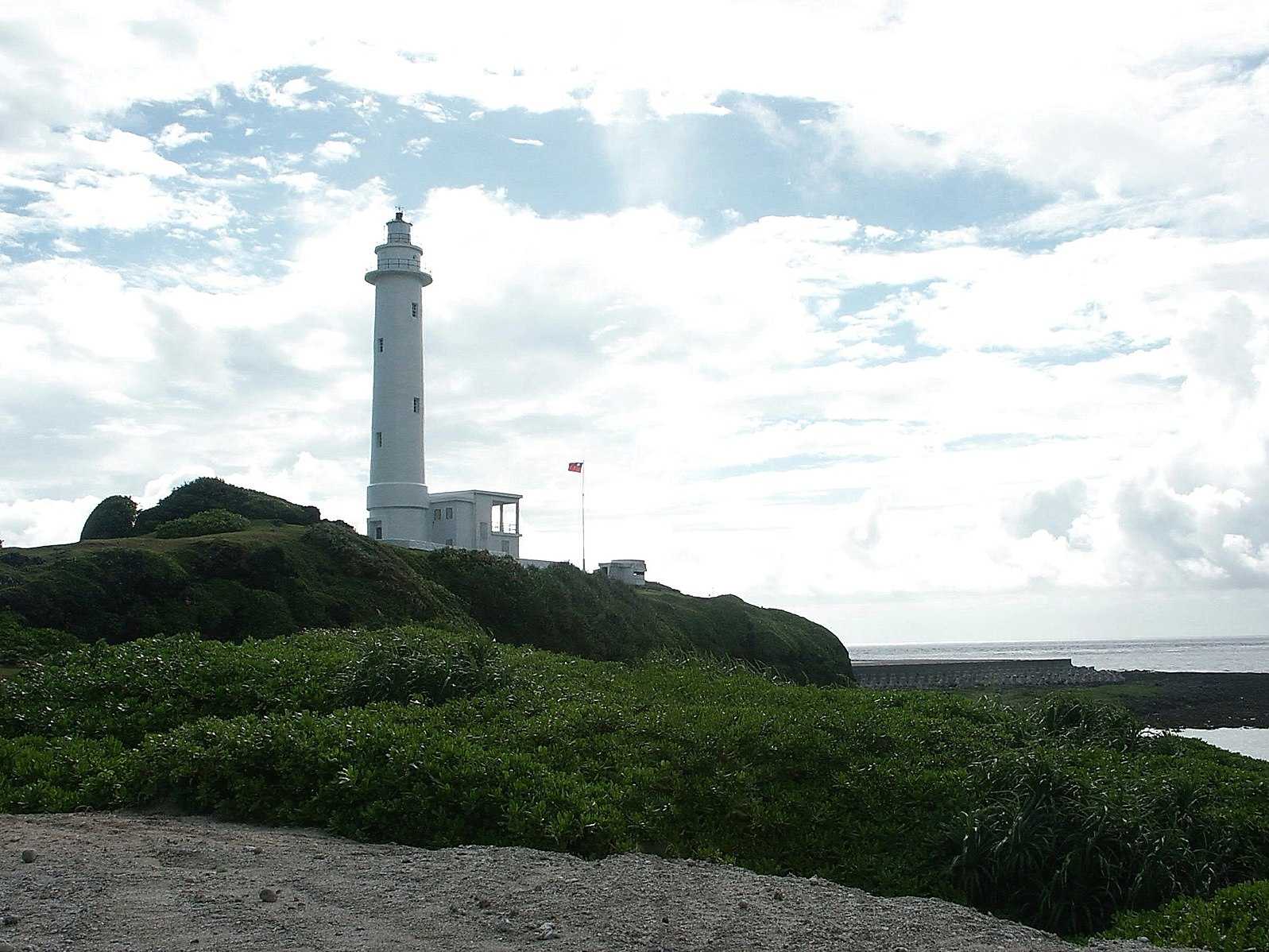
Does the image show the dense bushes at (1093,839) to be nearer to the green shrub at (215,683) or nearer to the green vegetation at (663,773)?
the green vegetation at (663,773)

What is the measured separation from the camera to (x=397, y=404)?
36.8 m

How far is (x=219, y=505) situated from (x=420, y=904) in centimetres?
2356

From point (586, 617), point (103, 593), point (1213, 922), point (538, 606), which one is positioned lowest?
point (1213, 922)

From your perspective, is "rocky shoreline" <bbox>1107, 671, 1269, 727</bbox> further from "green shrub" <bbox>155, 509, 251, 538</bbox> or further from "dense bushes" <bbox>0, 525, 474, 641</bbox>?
"green shrub" <bbox>155, 509, 251, 538</bbox>

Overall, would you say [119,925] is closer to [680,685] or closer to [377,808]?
[377,808]

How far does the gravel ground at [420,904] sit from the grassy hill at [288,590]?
8894 mm

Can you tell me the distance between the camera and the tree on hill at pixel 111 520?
90.9ft

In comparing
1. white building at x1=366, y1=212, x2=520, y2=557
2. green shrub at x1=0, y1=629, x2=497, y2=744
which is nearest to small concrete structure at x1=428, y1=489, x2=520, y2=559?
white building at x1=366, y1=212, x2=520, y2=557

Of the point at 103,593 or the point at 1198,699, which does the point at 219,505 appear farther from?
the point at 1198,699

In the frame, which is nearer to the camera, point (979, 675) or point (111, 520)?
point (111, 520)

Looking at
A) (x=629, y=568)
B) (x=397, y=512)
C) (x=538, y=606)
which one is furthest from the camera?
(x=629, y=568)

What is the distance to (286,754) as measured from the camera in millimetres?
8945

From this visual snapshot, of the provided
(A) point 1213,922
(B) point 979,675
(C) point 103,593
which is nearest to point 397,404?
(C) point 103,593

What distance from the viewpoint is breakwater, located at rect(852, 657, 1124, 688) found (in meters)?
55.8
